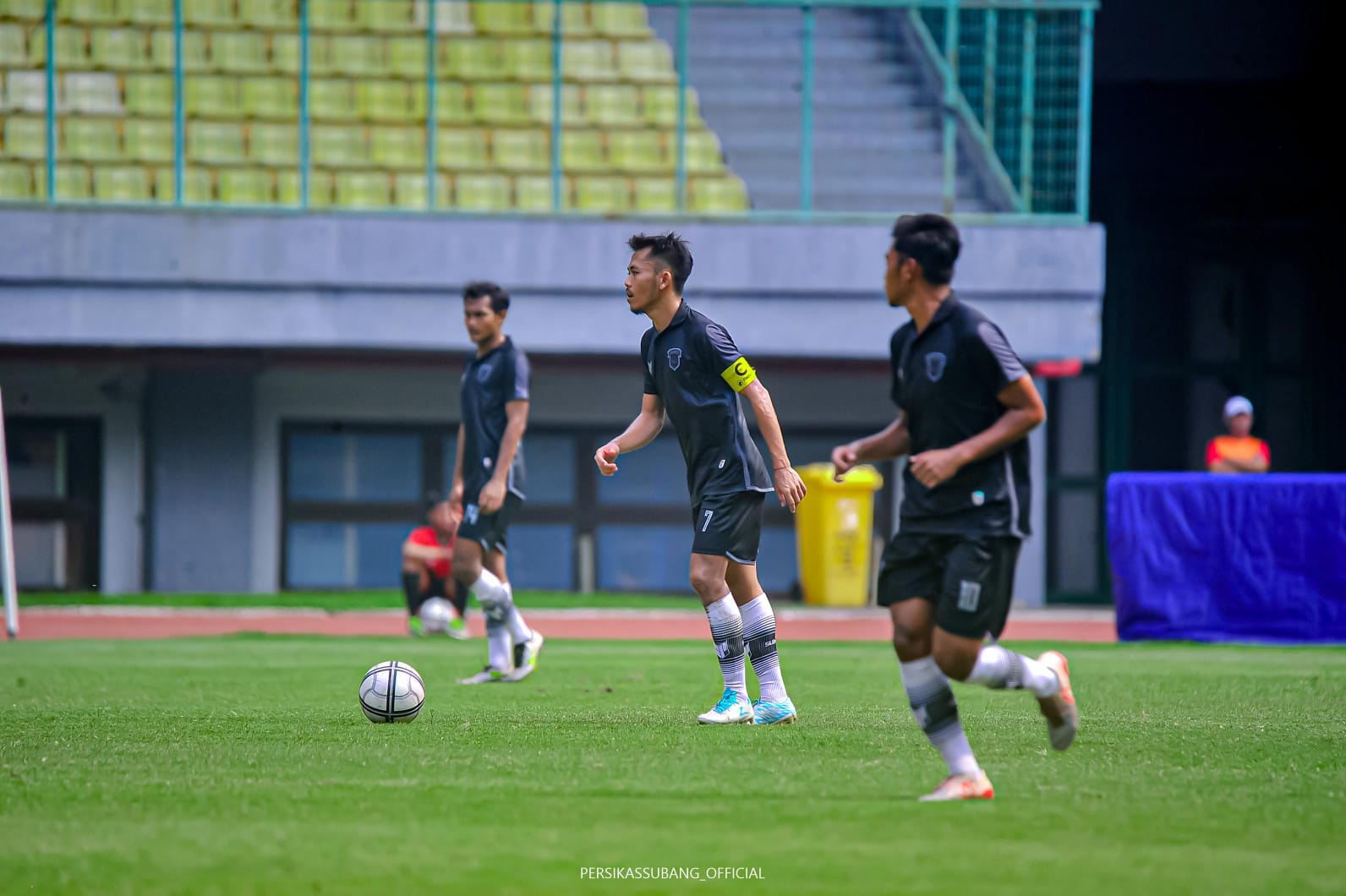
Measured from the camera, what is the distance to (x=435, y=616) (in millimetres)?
14648

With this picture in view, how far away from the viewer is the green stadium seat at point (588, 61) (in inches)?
838

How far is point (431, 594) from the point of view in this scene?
15305mm

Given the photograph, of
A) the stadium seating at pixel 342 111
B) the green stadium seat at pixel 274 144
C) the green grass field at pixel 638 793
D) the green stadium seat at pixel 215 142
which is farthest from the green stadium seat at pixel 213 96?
the green grass field at pixel 638 793

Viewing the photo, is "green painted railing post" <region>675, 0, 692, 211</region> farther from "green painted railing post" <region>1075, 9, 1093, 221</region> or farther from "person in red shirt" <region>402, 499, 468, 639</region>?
"person in red shirt" <region>402, 499, 468, 639</region>

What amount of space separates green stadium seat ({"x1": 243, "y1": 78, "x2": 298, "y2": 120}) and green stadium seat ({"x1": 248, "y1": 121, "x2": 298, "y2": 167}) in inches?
7.0

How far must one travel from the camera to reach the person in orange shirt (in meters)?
15.3

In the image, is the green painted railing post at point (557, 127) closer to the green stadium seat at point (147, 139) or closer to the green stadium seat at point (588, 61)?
the green stadium seat at point (588, 61)

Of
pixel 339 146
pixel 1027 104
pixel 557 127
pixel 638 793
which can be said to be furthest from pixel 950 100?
pixel 638 793

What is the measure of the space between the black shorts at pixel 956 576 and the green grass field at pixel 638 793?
568mm

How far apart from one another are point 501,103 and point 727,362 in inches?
551

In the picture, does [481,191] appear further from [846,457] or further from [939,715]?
[939,715]

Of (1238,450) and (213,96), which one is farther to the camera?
(213,96)

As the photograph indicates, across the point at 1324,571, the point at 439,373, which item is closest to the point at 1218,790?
the point at 1324,571

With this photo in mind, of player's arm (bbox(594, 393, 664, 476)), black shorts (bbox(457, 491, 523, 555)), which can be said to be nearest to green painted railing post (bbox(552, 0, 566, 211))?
black shorts (bbox(457, 491, 523, 555))
